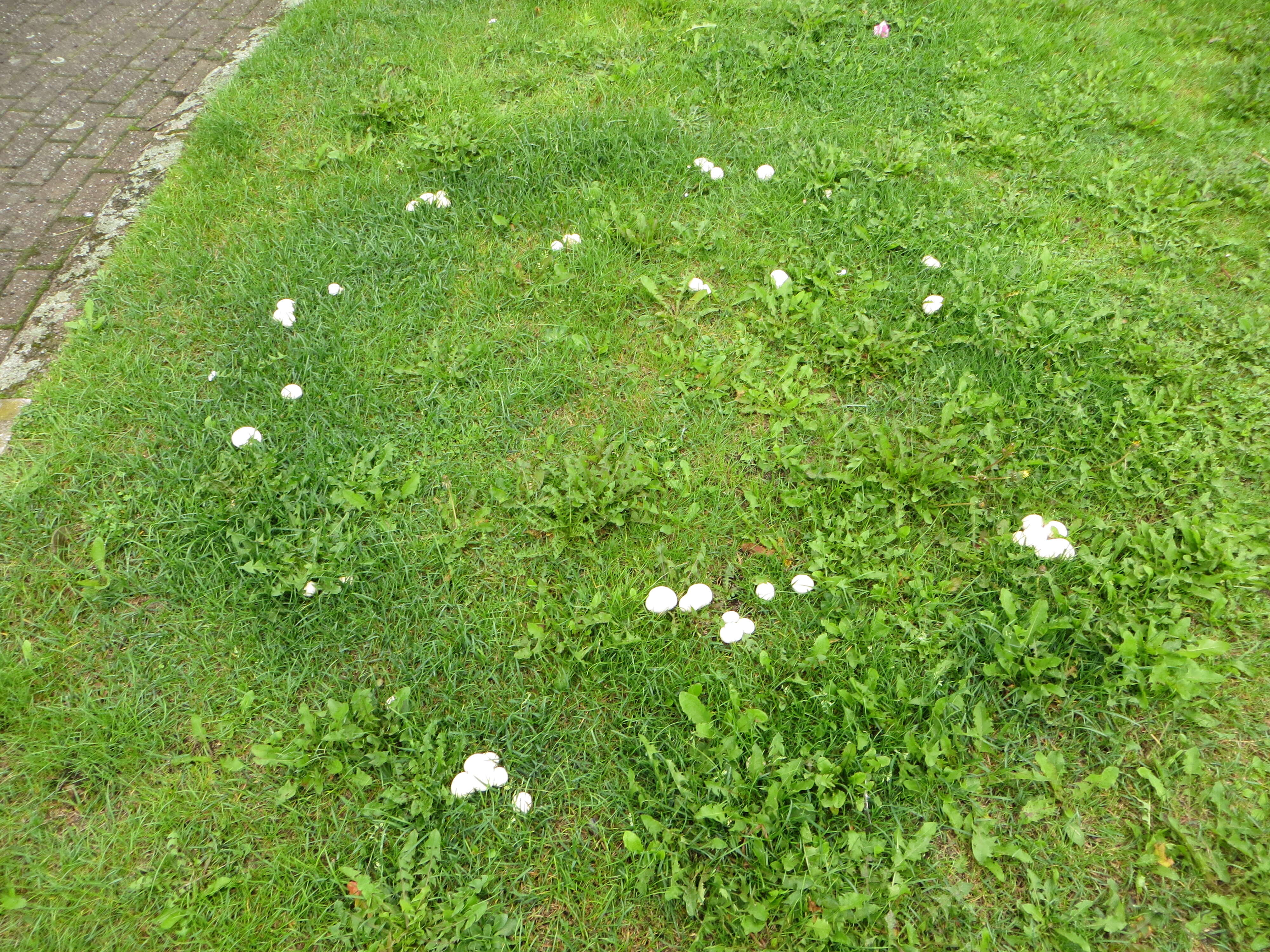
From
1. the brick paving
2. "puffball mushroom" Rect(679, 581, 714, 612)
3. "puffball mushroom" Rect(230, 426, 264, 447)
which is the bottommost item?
"puffball mushroom" Rect(679, 581, 714, 612)

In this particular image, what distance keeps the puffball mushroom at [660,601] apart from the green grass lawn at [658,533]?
11 cm

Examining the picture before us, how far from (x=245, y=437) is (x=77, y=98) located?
322 cm

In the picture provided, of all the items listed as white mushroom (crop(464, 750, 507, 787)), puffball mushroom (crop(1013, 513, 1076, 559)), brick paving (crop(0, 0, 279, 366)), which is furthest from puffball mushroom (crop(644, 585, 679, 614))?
brick paving (crop(0, 0, 279, 366))

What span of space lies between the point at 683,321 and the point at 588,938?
7.26ft

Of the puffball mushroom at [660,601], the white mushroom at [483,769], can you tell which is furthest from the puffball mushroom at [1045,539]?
the white mushroom at [483,769]

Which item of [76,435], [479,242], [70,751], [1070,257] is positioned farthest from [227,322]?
[1070,257]

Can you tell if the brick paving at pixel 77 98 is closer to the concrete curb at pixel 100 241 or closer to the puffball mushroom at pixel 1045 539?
the concrete curb at pixel 100 241

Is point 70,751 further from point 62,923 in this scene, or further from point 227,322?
point 227,322

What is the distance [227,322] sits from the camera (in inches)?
123

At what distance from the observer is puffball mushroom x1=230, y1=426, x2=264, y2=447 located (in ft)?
8.71

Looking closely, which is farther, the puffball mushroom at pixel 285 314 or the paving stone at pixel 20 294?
the paving stone at pixel 20 294

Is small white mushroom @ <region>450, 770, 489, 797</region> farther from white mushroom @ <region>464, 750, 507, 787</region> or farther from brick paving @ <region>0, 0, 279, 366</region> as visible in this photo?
brick paving @ <region>0, 0, 279, 366</region>

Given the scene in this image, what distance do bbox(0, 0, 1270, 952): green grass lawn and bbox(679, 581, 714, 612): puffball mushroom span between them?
72 mm

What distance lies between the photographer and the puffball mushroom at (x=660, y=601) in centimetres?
230
